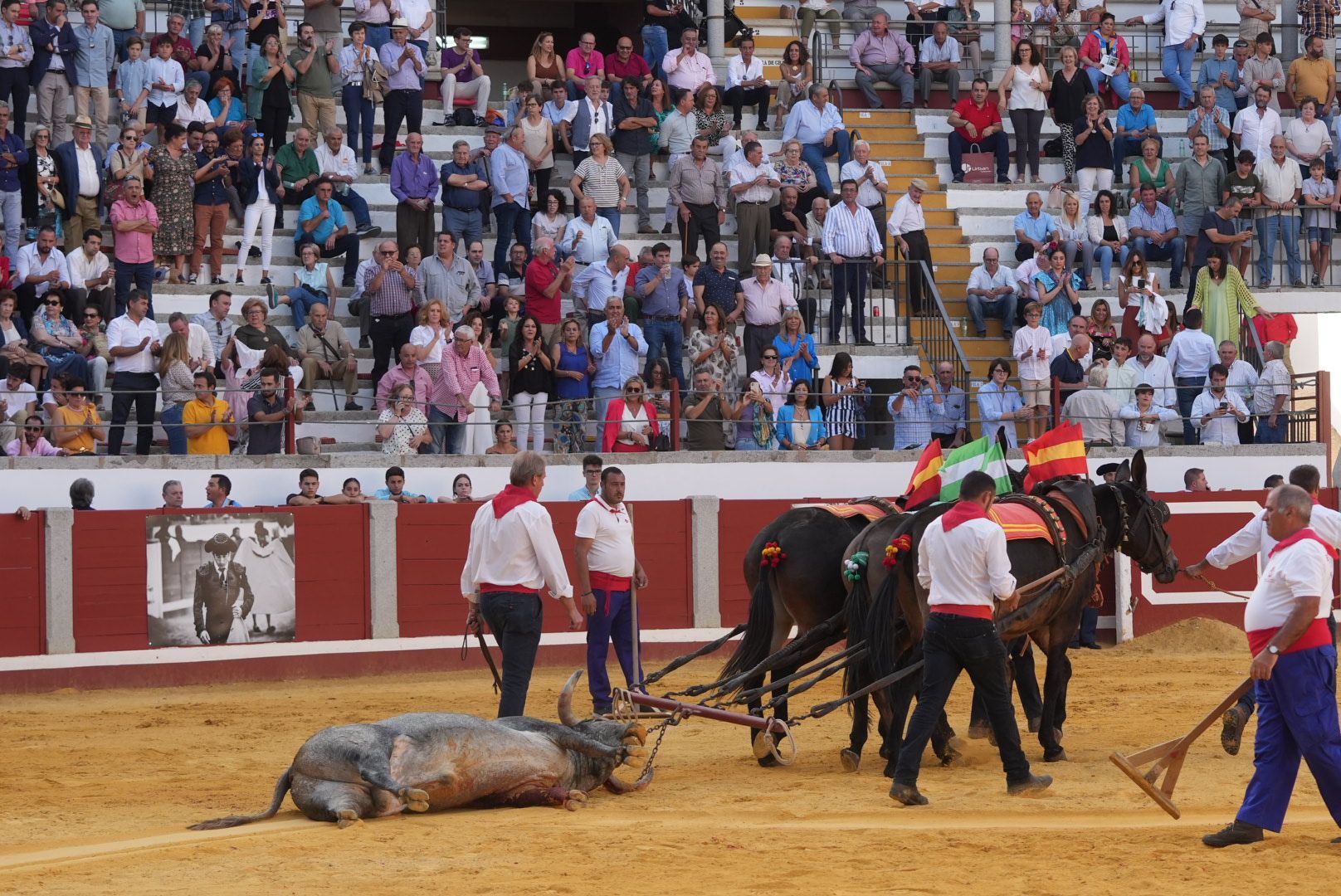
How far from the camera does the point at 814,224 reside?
811 inches

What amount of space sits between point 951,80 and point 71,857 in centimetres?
1818

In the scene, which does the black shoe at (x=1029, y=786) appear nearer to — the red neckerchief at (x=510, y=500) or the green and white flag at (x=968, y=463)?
the green and white flag at (x=968, y=463)

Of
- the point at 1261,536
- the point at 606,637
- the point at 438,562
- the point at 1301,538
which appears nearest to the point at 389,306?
the point at 438,562

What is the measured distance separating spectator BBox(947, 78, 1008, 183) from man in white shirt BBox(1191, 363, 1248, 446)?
16.3 feet

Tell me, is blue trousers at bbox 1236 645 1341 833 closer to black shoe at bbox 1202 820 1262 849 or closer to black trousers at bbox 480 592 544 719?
black shoe at bbox 1202 820 1262 849

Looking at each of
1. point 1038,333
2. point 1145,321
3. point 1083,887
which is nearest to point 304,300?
point 1038,333

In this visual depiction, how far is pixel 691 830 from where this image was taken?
860cm

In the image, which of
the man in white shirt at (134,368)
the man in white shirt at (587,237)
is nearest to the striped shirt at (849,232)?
the man in white shirt at (587,237)

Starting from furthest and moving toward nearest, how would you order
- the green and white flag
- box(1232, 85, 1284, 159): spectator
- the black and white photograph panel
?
box(1232, 85, 1284, 159): spectator → the black and white photograph panel → the green and white flag

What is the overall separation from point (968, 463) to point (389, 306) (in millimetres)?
7474

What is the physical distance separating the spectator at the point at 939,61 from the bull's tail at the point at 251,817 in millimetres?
16653

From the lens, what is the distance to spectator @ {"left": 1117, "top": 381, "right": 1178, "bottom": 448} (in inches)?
712

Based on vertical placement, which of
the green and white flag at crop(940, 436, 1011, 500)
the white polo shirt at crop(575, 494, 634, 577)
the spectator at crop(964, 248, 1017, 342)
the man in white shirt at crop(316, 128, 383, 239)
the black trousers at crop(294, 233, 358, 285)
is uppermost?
the man in white shirt at crop(316, 128, 383, 239)

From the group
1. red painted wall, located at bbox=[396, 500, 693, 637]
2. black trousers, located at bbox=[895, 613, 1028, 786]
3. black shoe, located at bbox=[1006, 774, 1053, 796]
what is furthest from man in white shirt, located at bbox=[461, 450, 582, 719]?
red painted wall, located at bbox=[396, 500, 693, 637]
